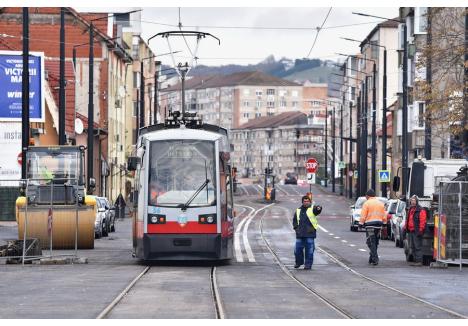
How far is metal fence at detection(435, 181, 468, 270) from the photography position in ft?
103

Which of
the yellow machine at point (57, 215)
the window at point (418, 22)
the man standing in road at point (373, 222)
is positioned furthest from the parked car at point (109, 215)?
the window at point (418, 22)

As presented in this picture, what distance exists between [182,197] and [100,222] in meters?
19.6

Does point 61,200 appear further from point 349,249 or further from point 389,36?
point 389,36

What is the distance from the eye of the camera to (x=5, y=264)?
31.5 m

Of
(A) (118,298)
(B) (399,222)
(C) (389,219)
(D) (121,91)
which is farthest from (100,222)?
(D) (121,91)

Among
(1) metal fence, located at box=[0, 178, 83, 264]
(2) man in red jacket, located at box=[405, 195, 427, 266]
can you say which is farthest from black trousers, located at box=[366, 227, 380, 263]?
(1) metal fence, located at box=[0, 178, 83, 264]

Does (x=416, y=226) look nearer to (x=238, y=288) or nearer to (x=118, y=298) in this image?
(x=238, y=288)

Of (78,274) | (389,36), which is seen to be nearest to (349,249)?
(78,274)

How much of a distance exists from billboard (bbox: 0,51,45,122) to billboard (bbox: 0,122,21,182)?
1650 centimetres

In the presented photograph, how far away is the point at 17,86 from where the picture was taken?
47.8 meters

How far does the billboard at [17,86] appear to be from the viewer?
47.5 metres

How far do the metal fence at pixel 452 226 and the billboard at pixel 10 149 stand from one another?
35.5 meters

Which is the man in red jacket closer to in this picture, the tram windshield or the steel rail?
the tram windshield

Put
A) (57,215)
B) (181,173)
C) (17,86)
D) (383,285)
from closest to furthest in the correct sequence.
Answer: (383,285) → (181,173) → (57,215) → (17,86)
